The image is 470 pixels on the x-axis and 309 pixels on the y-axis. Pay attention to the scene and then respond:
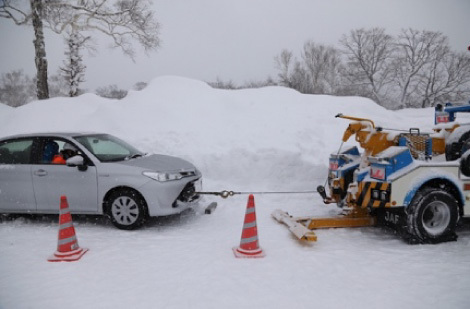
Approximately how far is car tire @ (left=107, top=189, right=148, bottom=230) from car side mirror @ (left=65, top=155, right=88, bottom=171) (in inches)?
27.5

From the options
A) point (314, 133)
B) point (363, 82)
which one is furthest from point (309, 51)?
point (314, 133)

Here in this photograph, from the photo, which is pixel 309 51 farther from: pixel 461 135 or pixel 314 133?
pixel 461 135

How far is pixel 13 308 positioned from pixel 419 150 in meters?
6.10

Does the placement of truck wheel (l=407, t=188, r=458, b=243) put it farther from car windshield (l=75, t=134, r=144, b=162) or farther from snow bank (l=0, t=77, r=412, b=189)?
car windshield (l=75, t=134, r=144, b=162)

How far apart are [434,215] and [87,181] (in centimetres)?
558

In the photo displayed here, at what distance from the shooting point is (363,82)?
5600 centimetres

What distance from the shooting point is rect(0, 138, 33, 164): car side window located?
6395mm

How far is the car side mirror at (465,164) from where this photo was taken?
5.27 metres

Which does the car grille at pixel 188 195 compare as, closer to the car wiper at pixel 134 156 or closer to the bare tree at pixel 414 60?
the car wiper at pixel 134 156

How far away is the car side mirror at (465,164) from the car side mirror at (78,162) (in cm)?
594

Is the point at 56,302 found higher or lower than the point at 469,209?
lower

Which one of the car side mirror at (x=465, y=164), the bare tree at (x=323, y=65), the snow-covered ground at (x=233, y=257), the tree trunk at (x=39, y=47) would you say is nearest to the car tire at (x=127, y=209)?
the snow-covered ground at (x=233, y=257)

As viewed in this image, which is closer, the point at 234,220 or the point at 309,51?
the point at 234,220

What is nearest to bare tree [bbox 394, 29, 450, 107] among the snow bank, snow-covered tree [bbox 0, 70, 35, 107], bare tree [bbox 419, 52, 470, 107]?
bare tree [bbox 419, 52, 470, 107]
